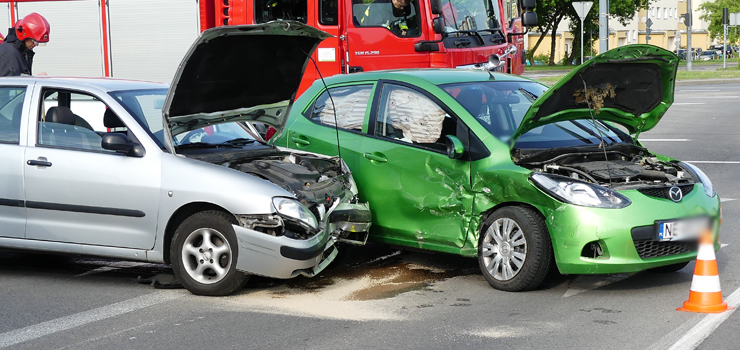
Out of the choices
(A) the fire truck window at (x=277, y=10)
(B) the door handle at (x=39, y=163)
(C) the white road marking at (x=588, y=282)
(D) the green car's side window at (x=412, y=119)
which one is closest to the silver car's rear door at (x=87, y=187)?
(B) the door handle at (x=39, y=163)

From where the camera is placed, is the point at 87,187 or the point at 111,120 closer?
the point at 87,187

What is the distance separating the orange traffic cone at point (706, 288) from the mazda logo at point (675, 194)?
1.97 ft

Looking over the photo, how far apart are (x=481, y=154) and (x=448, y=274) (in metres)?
1.05

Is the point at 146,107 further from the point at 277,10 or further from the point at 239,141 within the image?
the point at 277,10

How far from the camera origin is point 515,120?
276 inches

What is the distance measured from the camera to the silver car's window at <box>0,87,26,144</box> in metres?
6.88

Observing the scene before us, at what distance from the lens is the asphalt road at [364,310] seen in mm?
5168

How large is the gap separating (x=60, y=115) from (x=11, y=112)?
44cm

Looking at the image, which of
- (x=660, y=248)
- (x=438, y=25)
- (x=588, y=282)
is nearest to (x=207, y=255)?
(x=588, y=282)

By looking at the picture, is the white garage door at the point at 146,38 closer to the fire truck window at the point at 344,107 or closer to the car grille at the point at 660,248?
the fire truck window at the point at 344,107

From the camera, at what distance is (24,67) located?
1018 cm

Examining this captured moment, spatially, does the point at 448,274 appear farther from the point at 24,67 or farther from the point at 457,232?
the point at 24,67

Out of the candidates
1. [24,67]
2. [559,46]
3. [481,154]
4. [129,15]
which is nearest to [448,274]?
[481,154]

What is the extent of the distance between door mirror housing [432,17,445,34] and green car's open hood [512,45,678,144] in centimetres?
520
